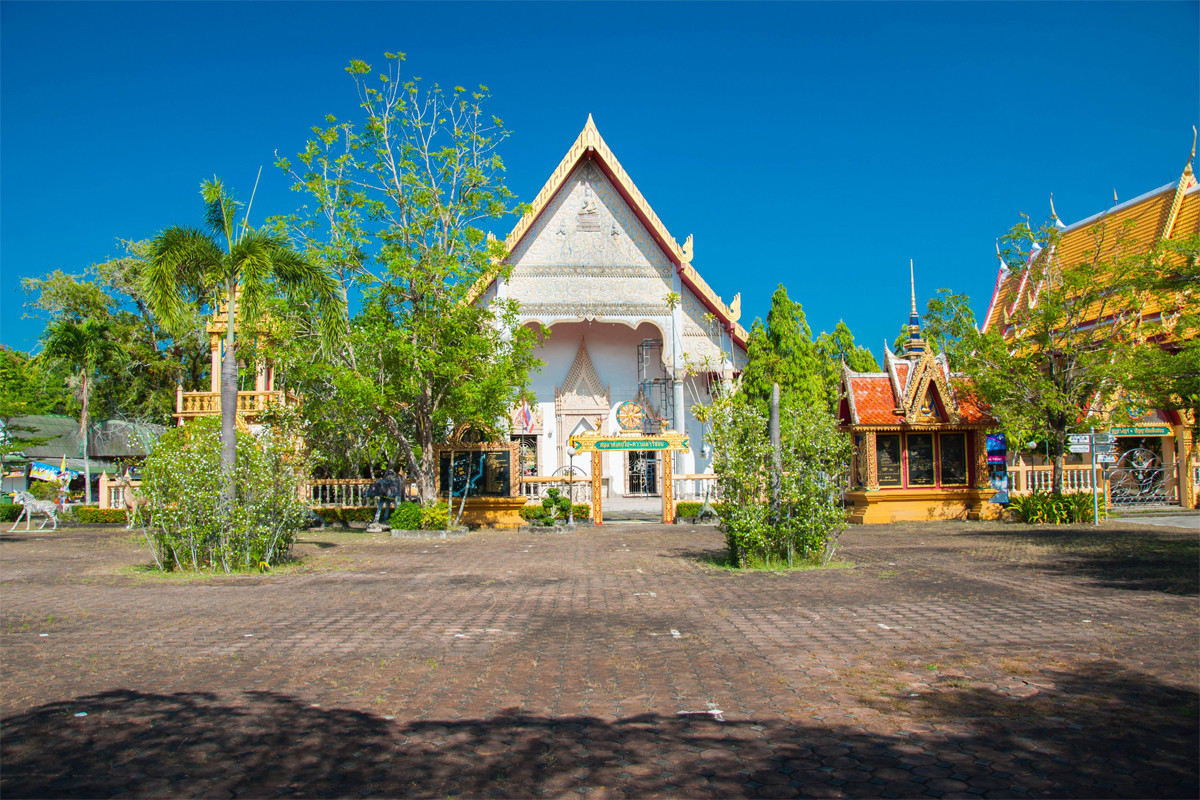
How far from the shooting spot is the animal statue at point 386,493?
2384cm

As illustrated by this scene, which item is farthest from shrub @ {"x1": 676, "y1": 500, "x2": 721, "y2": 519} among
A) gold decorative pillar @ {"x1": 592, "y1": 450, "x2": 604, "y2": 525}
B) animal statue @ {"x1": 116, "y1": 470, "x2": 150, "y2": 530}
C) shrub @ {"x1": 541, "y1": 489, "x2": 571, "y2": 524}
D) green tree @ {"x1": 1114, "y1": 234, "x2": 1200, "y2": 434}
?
animal statue @ {"x1": 116, "y1": 470, "x2": 150, "y2": 530}

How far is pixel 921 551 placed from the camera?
14.5 meters

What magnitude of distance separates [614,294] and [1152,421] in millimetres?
17183

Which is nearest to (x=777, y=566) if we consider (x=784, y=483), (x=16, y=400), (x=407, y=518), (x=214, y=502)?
(x=784, y=483)

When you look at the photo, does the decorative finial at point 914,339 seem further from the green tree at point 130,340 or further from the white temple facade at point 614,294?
the green tree at point 130,340

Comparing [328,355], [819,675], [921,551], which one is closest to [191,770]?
[819,675]

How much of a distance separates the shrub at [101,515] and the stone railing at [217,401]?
140 inches

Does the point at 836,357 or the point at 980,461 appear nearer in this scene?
the point at 980,461

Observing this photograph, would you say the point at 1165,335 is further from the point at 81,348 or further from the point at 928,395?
the point at 81,348

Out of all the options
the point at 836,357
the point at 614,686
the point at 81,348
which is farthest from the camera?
the point at 836,357

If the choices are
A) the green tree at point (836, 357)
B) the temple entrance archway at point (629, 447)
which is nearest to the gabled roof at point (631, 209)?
the green tree at point (836, 357)

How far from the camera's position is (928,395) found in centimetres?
2173

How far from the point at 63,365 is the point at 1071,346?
34311 millimetres

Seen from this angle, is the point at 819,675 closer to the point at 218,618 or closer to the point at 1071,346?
the point at 218,618
